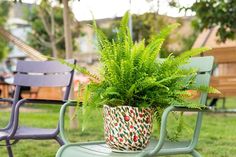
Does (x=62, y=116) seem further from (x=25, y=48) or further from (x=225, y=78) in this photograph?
(x=225, y=78)

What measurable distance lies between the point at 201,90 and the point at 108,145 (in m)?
0.51

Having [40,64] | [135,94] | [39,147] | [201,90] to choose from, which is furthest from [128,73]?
Result: [39,147]

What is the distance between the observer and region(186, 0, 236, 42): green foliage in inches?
328

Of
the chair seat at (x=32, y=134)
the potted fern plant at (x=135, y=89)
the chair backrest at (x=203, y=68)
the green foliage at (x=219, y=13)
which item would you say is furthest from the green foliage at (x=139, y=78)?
the green foliage at (x=219, y=13)

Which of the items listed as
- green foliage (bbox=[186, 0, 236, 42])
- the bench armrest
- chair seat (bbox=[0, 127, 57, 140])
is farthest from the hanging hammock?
the bench armrest

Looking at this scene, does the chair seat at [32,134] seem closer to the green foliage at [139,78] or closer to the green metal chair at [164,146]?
the green metal chair at [164,146]

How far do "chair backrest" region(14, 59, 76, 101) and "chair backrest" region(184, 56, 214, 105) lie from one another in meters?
1.05

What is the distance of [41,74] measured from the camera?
355 centimetres

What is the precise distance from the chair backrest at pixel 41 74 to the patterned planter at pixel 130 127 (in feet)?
3.64

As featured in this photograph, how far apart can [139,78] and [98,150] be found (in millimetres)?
414

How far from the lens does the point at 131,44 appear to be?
2.32m

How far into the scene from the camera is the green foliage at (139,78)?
7.25ft

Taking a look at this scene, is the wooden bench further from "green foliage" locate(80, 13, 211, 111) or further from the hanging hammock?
"green foliage" locate(80, 13, 211, 111)

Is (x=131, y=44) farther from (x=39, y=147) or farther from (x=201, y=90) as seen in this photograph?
(x=39, y=147)
